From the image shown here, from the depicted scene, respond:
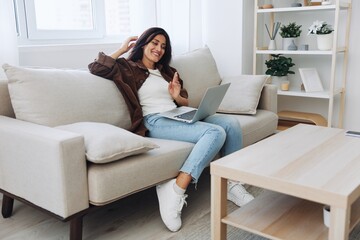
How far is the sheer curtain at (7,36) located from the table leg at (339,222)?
181 centimetres

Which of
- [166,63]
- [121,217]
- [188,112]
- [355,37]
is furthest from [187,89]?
[355,37]

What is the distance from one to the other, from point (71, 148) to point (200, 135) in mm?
738

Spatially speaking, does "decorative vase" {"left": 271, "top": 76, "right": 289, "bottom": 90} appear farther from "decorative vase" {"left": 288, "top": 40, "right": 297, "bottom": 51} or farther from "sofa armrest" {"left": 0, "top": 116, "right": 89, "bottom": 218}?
"sofa armrest" {"left": 0, "top": 116, "right": 89, "bottom": 218}

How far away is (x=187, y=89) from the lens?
2.73 m

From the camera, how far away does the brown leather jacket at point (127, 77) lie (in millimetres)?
2182

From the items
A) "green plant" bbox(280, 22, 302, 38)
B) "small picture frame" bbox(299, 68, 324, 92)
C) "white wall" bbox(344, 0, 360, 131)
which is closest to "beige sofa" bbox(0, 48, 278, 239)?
"small picture frame" bbox(299, 68, 324, 92)

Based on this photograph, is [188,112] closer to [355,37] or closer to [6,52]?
[6,52]

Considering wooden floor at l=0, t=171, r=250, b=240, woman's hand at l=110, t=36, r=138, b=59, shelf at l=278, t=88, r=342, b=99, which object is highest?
woman's hand at l=110, t=36, r=138, b=59

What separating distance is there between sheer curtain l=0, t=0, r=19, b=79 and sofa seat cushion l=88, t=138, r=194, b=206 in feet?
3.07

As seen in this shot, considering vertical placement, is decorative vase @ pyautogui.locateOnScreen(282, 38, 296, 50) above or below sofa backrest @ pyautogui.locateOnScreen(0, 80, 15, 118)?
above

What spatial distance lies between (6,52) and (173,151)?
1.11 m

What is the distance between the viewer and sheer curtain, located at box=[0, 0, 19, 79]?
2139mm

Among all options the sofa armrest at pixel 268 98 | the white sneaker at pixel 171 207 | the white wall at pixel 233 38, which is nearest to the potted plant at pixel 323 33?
the white wall at pixel 233 38

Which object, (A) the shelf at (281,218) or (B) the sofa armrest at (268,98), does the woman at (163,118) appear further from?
(B) the sofa armrest at (268,98)
